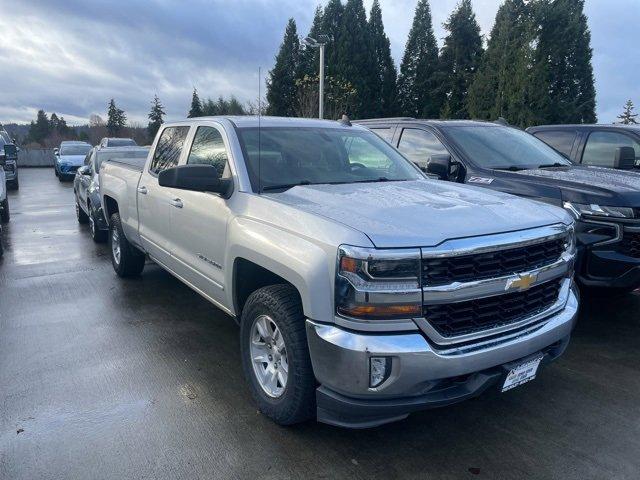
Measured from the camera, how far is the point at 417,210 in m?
3.06

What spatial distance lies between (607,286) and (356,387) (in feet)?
10.1

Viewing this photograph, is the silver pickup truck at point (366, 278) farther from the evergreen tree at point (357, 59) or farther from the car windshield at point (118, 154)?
the evergreen tree at point (357, 59)

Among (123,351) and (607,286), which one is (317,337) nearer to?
(123,351)

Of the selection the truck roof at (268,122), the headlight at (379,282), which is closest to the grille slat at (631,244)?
the truck roof at (268,122)

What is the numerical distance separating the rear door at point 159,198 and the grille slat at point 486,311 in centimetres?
272

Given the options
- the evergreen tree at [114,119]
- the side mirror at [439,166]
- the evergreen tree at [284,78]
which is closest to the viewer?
the side mirror at [439,166]

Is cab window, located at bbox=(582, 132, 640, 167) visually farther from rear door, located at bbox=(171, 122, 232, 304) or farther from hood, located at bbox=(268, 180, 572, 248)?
rear door, located at bbox=(171, 122, 232, 304)

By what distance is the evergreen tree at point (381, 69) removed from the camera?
39175 millimetres

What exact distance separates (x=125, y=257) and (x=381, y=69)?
123ft

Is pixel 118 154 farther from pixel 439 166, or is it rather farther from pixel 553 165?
pixel 553 165

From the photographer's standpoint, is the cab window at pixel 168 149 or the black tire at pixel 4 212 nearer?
the cab window at pixel 168 149

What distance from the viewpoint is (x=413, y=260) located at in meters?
2.61

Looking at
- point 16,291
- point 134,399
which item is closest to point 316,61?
point 16,291

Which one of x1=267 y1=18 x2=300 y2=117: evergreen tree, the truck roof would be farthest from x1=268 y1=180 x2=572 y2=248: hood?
x1=267 y1=18 x2=300 y2=117: evergreen tree
